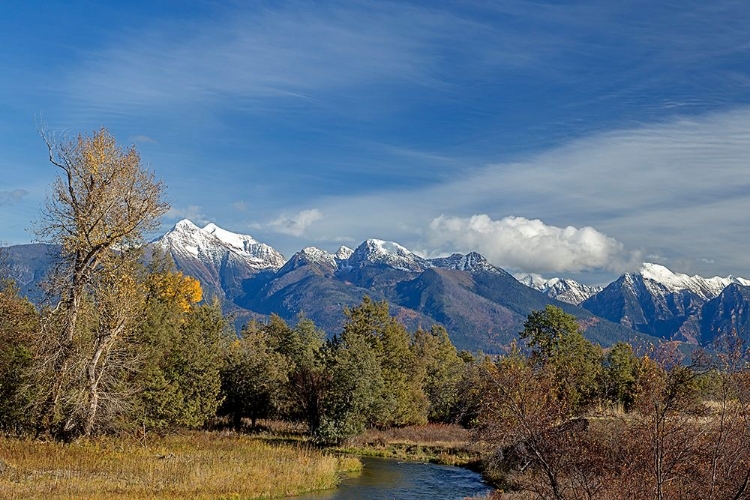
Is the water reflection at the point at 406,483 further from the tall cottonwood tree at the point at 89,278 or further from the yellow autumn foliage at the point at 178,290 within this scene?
the yellow autumn foliage at the point at 178,290

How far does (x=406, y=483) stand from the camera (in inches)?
1634

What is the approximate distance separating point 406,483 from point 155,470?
1626cm

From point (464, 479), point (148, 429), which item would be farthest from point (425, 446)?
point (148, 429)

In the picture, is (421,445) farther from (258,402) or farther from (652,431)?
(652,431)

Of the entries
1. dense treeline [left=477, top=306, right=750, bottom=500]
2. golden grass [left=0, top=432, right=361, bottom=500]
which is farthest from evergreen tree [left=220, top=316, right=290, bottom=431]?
dense treeline [left=477, top=306, right=750, bottom=500]

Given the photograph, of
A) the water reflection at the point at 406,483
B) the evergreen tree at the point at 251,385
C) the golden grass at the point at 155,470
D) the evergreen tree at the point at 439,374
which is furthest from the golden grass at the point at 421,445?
the golden grass at the point at 155,470

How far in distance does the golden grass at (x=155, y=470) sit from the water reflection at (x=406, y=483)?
1503 millimetres

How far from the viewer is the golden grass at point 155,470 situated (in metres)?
27.5

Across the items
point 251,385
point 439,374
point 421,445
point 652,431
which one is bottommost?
point 421,445

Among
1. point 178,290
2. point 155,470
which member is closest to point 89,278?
point 155,470

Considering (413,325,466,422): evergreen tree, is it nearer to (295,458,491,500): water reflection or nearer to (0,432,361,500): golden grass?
(295,458,491,500): water reflection

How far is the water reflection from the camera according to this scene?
119 ft

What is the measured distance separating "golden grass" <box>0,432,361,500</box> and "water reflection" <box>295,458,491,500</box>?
4.93ft

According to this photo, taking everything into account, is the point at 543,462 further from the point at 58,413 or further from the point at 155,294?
the point at 155,294
